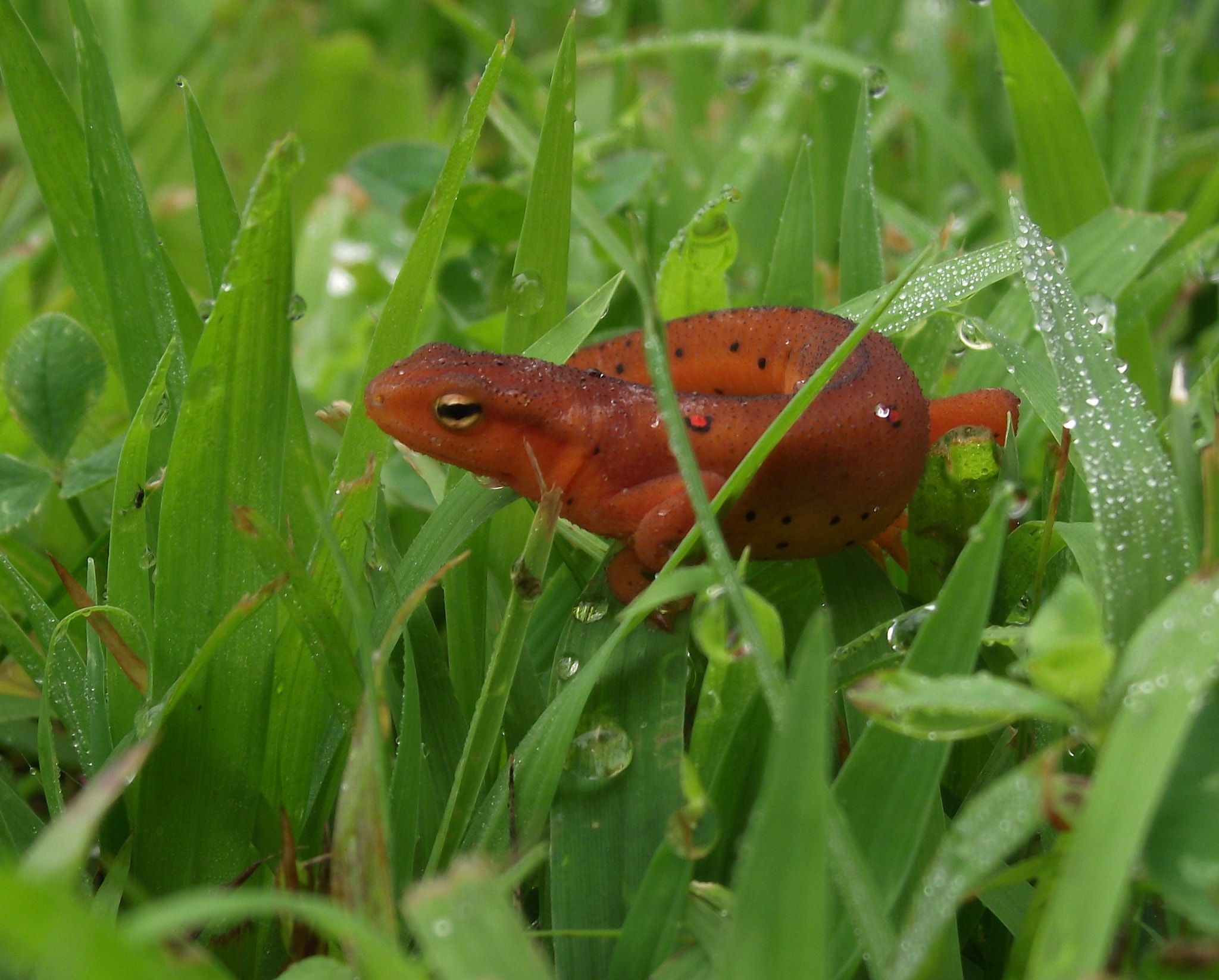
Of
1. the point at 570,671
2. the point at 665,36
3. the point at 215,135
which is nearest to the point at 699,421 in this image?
the point at 570,671

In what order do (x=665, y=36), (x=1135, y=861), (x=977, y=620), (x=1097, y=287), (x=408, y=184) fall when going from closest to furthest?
(x=1135, y=861) < (x=977, y=620) < (x=1097, y=287) < (x=408, y=184) < (x=665, y=36)

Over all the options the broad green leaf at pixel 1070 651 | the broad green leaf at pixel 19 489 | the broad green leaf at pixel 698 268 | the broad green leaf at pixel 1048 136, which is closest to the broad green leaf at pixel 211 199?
the broad green leaf at pixel 19 489

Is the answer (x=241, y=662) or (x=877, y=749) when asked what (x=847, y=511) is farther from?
(x=241, y=662)

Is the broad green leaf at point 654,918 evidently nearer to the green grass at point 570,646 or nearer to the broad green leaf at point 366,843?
the green grass at point 570,646

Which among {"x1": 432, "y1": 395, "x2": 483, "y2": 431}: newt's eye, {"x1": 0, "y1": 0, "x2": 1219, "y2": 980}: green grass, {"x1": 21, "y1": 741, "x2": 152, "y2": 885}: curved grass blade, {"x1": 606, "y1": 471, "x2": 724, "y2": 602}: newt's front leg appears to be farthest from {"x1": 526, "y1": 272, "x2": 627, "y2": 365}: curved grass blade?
{"x1": 21, "y1": 741, "x2": 152, "y2": 885}: curved grass blade

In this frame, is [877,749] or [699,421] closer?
[877,749]

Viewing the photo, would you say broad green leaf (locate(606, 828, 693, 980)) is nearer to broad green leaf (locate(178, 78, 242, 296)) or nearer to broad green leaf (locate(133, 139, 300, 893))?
broad green leaf (locate(133, 139, 300, 893))

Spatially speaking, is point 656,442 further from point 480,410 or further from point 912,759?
point 912,759
